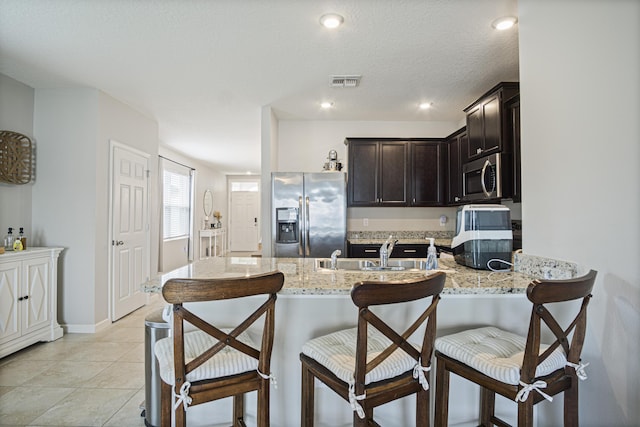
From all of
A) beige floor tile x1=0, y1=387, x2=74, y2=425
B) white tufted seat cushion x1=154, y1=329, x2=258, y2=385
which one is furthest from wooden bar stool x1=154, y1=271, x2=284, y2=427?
beige floor tile x1=0, y1=387, x2=74, y2=425

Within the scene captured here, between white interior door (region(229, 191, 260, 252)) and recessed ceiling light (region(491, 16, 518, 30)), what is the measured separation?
28.8 ft

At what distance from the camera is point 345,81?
10.9 ft

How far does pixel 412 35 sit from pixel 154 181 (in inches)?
151

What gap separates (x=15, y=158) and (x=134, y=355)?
7.17 ft

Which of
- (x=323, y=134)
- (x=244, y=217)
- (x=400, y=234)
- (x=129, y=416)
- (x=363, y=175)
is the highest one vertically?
(x=323, y=134)

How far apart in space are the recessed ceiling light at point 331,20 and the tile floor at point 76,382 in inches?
110

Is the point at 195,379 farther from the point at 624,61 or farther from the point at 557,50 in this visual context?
the point at 557,50

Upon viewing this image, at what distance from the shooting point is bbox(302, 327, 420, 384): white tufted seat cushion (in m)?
1.22

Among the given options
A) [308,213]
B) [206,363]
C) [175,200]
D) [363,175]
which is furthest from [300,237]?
[175,200]

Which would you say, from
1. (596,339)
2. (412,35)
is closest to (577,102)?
(596,339)

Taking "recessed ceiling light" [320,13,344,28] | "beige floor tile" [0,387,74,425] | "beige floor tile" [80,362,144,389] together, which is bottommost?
"beige floor tile" [80,362,144,389]

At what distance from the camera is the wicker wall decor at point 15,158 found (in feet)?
10.1

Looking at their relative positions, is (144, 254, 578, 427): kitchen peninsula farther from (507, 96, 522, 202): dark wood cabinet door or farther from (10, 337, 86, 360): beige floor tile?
(10, 337, 86, 360): beige floor tile

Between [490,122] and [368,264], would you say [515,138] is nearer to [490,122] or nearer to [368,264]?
[490,122]
